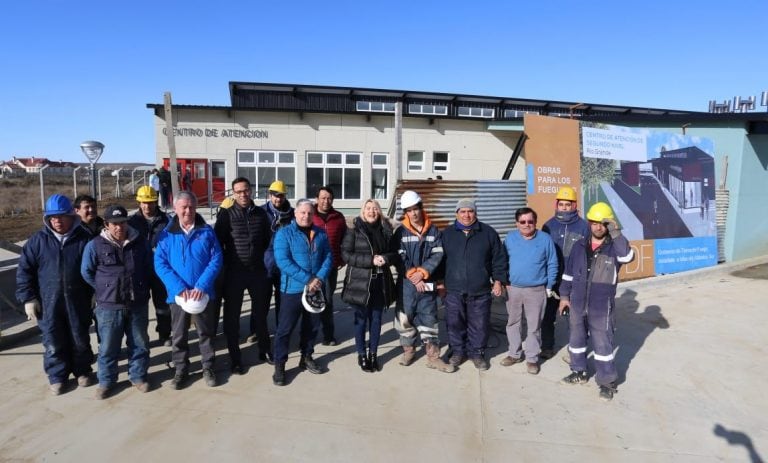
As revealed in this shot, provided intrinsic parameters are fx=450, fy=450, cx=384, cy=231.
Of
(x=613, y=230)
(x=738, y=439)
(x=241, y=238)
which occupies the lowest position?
(x=738, y=439)

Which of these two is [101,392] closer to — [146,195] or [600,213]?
[146,195]

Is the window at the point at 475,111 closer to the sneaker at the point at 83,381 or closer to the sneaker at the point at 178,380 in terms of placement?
the sneaker at the point at 178,380

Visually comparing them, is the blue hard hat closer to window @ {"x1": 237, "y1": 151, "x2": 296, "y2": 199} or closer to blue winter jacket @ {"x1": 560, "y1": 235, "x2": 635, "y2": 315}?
blue winter jacket @ {"x1": 560, "y1": 235, "x2": 635, "y2": 315}

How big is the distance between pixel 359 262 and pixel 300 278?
0.55 m

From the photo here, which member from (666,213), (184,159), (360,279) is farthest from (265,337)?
(184,159)

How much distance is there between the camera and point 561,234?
459cm

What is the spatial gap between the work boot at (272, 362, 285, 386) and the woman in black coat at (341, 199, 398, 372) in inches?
29.4

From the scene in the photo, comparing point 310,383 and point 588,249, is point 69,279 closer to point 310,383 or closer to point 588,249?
point 310,383

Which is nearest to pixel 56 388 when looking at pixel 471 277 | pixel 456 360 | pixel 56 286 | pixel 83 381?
pixel 83 381

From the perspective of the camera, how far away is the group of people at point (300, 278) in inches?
145

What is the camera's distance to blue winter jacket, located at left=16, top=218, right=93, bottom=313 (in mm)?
3635

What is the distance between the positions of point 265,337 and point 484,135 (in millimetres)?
15095

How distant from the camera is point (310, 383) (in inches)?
158

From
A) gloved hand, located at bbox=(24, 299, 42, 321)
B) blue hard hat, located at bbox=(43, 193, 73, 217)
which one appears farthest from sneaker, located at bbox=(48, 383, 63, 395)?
blue hard hat, located at bbox=(43, 193, 73, 217)
